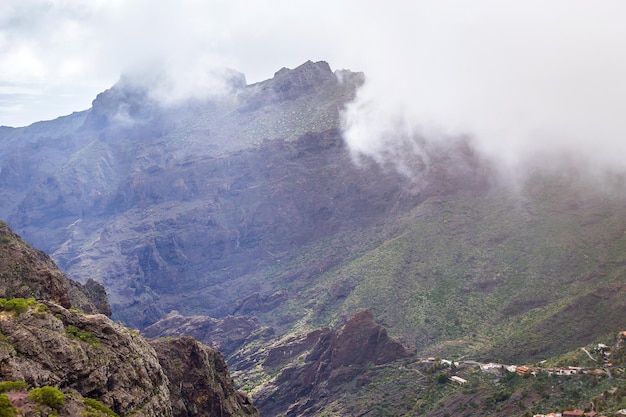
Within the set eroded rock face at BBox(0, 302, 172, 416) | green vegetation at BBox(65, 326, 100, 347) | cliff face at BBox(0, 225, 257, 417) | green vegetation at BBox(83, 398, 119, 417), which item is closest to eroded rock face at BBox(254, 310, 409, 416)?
cliff face at BBox(0, 225, 257, 417)

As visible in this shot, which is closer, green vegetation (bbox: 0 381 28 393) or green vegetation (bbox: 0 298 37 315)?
green vegetation (bbox: 0 381 28 393)

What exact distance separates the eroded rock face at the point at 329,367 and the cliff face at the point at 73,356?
8153 centimetres

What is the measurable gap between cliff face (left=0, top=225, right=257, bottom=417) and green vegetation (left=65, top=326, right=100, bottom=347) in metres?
0.10

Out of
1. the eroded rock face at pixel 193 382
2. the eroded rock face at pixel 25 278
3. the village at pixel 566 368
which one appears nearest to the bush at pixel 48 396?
the eroded rock face at pixel 25 278

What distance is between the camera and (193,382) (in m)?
94.6

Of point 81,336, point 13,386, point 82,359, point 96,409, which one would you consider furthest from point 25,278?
point 13,386

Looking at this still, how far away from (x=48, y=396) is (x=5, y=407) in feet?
17.7

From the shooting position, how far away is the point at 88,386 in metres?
61.3

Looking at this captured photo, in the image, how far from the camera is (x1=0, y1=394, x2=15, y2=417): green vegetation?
46.7 meters

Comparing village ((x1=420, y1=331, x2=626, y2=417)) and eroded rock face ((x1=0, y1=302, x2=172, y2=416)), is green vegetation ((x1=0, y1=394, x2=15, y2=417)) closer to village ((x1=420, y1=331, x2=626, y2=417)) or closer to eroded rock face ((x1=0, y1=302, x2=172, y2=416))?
eroded rock face ((x1=0, y1=302, x2=172, y2=416))

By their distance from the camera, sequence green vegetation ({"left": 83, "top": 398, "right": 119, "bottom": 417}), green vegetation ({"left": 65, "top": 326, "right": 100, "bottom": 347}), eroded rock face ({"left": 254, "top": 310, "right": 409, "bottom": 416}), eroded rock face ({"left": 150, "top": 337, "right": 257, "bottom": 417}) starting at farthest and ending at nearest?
eroded rock face ({"left": 254, "top": 310, "right": 409, "bottom": 416}), eroded rock face ({"left": 150, "top": 337, "right": 257, "bottom": 417}), green vegetation ({"left": 65, "top": 326, "right": 100, "bottom": 347}), green vegetation ({"left": 83, "top": 398, "right": 119, "bottom": 417})

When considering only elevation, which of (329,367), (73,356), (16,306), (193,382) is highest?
(16,306)

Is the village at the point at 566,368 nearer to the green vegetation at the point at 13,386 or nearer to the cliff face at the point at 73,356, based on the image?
the cliff face at the point at 73,356

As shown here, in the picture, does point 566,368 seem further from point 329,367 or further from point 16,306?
point 16,306
